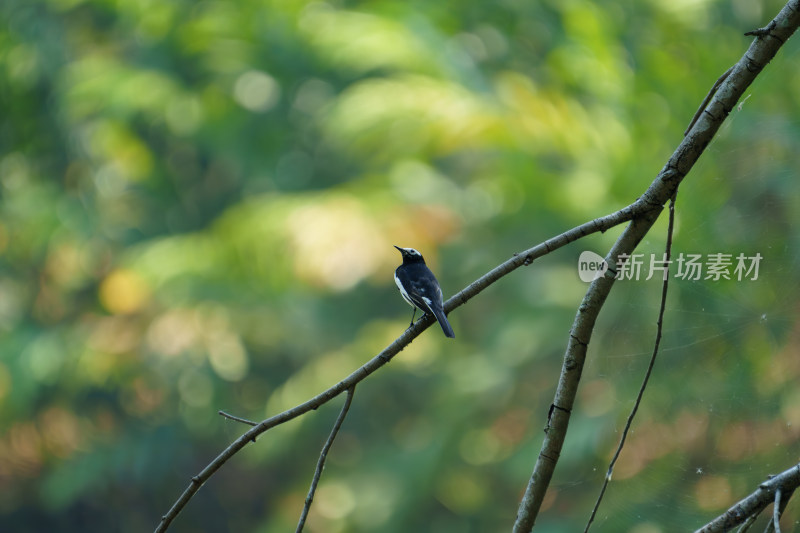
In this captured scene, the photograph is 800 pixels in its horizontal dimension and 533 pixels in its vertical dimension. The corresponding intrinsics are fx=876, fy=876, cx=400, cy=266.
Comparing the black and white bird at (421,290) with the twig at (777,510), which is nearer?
the twig at (777,510)

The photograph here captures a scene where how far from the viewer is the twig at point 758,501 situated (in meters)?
1.38

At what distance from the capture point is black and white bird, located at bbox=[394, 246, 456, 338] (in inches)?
93.7

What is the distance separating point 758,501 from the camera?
55.0 inches

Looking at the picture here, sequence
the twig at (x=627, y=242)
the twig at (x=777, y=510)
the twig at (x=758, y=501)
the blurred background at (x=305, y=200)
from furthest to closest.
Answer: the blurred background at (x=305, y=200) < the twig at (x=627, y=242) < the twig at (x=758, y=501) < the twig at (x=777, y=510)

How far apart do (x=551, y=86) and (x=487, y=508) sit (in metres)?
3.63

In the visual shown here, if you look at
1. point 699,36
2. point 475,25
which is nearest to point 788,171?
point 699,36

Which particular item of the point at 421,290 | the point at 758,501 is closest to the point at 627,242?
the point at 758,501

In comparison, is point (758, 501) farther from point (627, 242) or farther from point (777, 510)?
point (627, 242)

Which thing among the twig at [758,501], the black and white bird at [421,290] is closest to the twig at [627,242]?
the twig at [758,501]

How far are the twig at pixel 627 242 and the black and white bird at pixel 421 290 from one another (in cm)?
69

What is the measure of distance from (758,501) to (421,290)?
137 centimetres

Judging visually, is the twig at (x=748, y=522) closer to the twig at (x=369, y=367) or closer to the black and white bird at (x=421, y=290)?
the twig at (x=369, y=367)

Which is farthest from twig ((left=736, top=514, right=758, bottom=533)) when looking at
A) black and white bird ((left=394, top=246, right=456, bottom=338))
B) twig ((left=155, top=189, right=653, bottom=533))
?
black and white bird ((left=394, top=246, right=456, bottom=338))

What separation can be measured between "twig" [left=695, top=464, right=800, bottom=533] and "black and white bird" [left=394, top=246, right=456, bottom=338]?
3.21 feet
